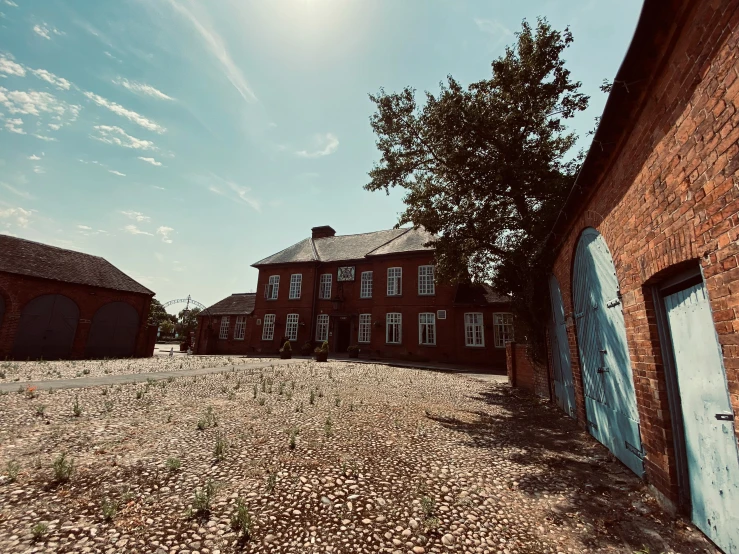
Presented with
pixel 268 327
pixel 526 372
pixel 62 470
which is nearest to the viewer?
pixel 62 470

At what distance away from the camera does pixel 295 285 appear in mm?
27516

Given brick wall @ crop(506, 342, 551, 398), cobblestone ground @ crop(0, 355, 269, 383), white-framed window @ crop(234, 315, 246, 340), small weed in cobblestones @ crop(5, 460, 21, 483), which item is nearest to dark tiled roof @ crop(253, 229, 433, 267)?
white-framed window @ crop(234, 315, 246, 340)

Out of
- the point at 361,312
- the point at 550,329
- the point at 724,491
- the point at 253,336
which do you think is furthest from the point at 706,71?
the point at 253,336

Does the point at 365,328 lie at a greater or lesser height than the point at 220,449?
greater

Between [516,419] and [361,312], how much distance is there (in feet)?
58.9

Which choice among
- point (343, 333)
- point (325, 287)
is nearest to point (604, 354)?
point (343, 333)

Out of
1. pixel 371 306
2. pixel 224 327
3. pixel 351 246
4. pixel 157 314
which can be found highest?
pixel 351 246

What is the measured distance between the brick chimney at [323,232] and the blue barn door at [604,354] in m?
27.4

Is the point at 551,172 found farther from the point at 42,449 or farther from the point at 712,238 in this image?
the point at 42,449

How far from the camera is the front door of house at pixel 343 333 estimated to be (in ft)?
83.9

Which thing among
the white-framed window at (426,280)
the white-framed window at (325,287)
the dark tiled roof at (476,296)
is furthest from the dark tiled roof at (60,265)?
the dark tiled roof at (476,296)

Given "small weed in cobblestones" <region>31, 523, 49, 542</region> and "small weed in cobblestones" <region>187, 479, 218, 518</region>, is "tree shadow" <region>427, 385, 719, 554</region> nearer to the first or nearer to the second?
"small weed in cobblestones" <region>187, 479, 218, 518</region>

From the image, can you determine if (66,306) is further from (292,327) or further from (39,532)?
(39,532)

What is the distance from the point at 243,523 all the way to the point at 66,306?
2516cm
